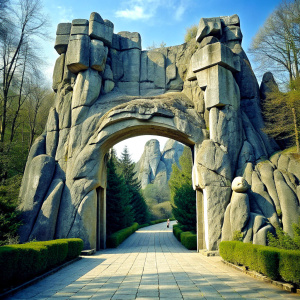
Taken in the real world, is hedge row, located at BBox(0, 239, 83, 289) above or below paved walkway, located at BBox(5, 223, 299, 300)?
above

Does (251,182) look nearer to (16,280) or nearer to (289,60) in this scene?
(289,60)

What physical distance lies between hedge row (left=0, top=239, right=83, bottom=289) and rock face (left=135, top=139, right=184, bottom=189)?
5885 cm

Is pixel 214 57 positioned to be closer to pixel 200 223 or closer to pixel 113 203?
pixel 200 223

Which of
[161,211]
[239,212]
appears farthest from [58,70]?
[161,211]

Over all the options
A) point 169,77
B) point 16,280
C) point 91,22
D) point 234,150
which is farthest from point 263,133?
point 16,280

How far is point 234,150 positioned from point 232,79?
3674 mm

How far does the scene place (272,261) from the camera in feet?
24.3

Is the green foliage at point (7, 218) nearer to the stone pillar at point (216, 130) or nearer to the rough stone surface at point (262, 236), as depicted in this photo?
the stone pillar at point (216, 130)

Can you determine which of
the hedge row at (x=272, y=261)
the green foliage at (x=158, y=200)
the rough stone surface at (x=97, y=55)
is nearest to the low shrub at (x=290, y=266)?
the hedge row at (x=272, y=261)

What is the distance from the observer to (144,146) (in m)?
76.3

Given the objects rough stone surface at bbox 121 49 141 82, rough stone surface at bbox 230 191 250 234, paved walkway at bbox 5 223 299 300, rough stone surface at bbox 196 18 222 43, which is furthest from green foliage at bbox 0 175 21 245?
rough stone surface at bbox 196 18 222 43

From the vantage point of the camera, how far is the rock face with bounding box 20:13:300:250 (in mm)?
14453

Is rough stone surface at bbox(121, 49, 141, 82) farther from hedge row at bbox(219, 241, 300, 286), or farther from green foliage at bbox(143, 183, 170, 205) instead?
green foliage at bbox(143, 183, 170, 205)

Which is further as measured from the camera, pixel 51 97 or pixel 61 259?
pixel 51 97
